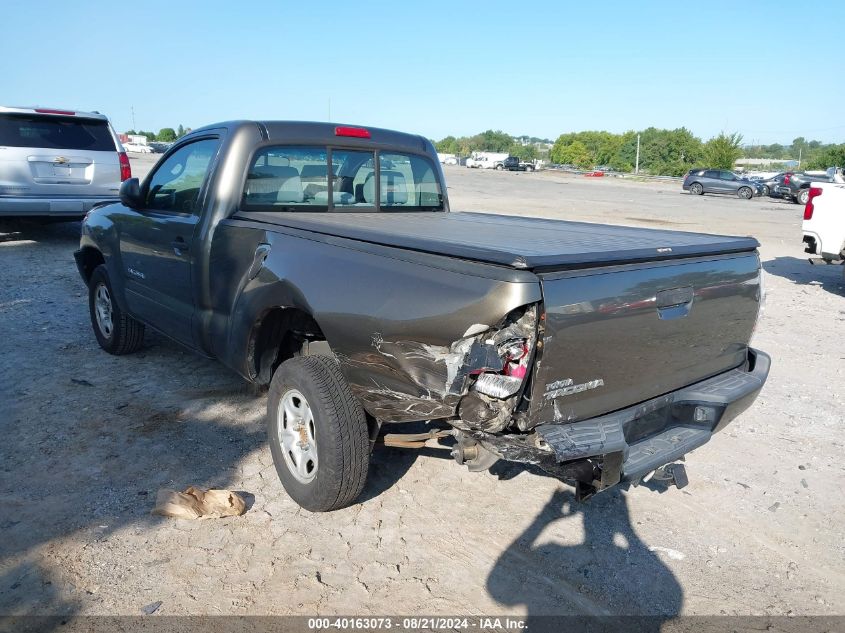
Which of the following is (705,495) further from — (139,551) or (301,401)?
(139,551)

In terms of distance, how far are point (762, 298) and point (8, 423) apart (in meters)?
4.62

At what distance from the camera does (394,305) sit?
277 centimetres

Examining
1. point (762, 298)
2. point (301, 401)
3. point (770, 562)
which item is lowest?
point (770, 562)

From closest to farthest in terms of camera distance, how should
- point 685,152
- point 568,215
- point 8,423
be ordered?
point 8,423
point 568,215
point 685,152

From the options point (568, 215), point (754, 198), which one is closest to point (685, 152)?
point (754, 198)

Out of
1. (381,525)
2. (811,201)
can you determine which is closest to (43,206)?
(381,525)

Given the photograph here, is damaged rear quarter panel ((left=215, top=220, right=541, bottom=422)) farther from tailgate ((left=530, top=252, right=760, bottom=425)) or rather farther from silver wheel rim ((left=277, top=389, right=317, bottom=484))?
silver wheel rim ((left=277, top=389, right=317, bottom=484))

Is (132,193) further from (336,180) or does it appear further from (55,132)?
(55,132)

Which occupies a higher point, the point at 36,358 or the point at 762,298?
the point at 762,298

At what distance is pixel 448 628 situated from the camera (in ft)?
8.71

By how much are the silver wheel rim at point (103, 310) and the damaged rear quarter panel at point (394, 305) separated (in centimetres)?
273

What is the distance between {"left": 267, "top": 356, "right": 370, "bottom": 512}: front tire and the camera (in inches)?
123

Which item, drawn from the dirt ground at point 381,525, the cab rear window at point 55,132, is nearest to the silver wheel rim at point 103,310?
the dirt ground at point 381,525

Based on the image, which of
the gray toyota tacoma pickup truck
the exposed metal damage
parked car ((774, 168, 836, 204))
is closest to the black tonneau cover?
the gray toyota tacoma pickup truck
